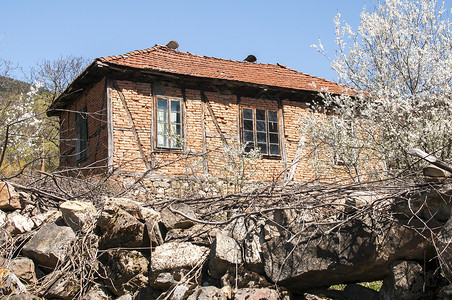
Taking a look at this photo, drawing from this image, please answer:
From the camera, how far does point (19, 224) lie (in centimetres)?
417

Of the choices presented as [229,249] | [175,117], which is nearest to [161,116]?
[175,117]

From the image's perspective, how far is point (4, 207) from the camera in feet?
14.3

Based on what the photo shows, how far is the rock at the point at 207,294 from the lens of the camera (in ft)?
10.8

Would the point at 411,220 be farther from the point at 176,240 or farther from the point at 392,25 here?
the point at 392,25

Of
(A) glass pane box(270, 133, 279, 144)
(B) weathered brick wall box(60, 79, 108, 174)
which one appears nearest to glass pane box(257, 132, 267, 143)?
(A) glass pane box(270, 133, 279, 144)

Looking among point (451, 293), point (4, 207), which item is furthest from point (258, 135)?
point (451, 293)

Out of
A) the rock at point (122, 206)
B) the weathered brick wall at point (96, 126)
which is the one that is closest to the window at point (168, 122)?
the weathered brick wall at point (96, 126)

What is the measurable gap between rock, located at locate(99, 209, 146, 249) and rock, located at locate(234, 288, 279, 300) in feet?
3.17

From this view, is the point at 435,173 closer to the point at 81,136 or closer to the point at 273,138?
the point at 273,138

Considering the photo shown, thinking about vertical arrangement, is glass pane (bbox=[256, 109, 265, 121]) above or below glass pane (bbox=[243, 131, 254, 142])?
above

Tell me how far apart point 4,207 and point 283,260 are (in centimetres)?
261

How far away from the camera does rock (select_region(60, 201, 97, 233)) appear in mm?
4016

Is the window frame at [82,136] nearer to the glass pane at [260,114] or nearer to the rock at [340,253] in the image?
the glass pane at [260,114]

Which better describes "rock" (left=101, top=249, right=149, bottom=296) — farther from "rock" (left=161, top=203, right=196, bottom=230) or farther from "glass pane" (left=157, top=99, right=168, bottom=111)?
"glass pane" (left=157, top=99, right=168, bottom=111)
